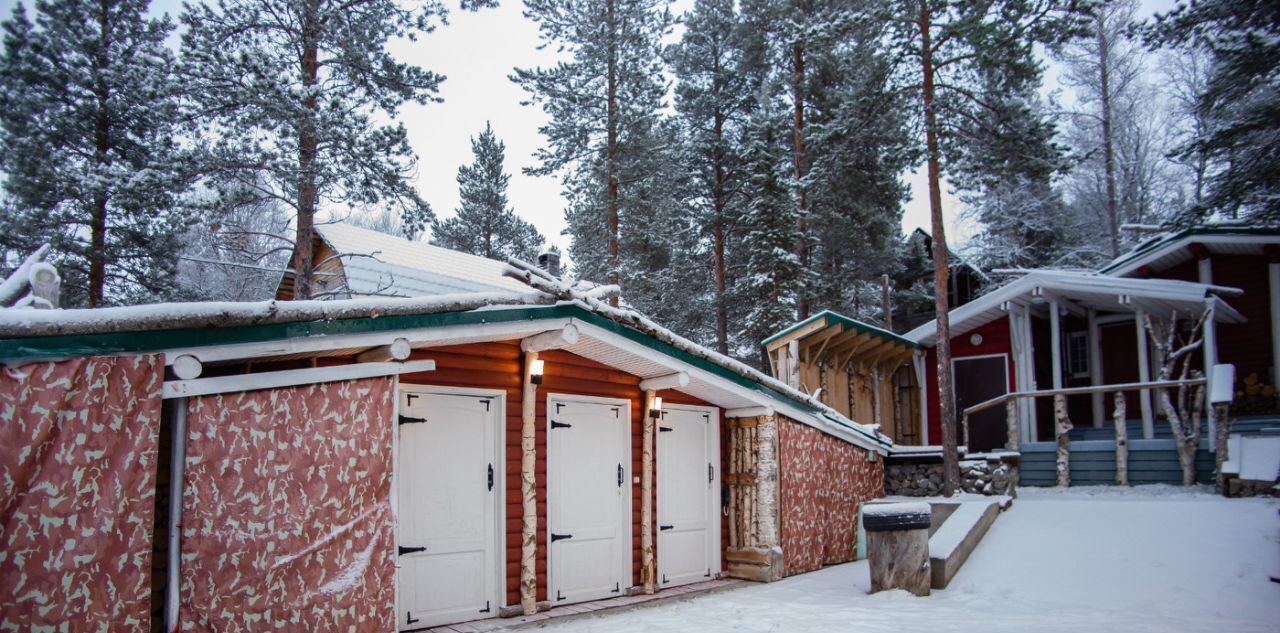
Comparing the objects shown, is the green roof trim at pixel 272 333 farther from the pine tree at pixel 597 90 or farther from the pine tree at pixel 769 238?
the pine tree at pixel 597 90

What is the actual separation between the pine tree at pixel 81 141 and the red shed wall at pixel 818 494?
11747 mm

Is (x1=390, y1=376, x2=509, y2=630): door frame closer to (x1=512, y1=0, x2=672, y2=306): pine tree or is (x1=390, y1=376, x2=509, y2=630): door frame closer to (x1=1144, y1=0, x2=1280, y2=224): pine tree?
(x1=1144, y1=0, x2=1280, y2=224): pine tree

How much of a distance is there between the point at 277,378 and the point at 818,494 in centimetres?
731

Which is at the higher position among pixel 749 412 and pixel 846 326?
pixel 846 326

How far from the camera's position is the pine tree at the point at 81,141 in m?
14.2

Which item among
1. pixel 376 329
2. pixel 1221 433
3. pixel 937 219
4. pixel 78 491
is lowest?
pixel 1221 433

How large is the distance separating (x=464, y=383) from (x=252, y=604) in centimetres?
257

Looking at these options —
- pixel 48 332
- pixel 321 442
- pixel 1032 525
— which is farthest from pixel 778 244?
pixel 48 332

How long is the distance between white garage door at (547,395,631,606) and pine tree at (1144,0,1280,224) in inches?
334


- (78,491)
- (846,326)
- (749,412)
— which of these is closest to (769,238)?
(846,326)

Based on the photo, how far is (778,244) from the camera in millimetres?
19031

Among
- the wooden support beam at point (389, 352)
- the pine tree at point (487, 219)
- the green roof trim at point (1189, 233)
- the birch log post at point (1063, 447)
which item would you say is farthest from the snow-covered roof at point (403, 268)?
the pine tree at point (487, 219)

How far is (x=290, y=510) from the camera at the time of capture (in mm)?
4699

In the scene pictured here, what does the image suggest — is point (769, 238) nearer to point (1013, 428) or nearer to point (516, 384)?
point (1013, 428)
